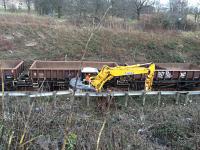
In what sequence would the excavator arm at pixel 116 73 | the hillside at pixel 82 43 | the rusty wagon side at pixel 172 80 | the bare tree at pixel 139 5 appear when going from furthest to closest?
the bare tree at pixel 139 5 < the hillside at pixel 82 43 < the rusty wagon side at pixel 172 80 < the excavator arm at pixel 116 73

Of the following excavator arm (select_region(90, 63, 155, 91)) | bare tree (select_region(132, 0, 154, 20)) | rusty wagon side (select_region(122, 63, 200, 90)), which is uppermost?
bare tree (select_region(132, 0, 154, 20))

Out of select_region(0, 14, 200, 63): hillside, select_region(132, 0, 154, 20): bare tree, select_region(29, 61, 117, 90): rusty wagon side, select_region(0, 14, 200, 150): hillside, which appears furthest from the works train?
select_region(132, 0, 154, 20): bare tree

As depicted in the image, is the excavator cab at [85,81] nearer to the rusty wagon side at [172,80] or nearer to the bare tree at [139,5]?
the rusty wagon side at [172,80]

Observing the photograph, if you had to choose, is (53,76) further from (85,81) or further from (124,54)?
(124,54)

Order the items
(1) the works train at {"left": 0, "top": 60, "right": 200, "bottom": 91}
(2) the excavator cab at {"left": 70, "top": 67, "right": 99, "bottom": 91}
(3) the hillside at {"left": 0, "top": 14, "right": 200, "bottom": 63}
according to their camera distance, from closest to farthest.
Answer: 1. (2) the excavator cab at {"left": 70, "top": 67, "right": 99, "bottom": 91}
2. (1) the works train at {"left": 0, "top": 60, "right": 200, "bottom": 91}
3. (3) the hillside at {"left": 0, "top": 14, "right": 200, "bottom": 63}

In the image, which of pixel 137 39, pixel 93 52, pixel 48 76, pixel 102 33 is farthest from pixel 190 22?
pixel 48 76

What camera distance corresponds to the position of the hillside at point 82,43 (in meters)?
21.6

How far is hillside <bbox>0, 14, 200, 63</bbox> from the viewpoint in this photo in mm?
21628

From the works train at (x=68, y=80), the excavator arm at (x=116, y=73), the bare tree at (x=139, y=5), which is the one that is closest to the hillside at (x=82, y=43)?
the works train at (x=68, y=80)

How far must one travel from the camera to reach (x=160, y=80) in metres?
15.5

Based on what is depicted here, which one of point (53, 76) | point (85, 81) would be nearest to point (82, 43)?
point (53, 76)

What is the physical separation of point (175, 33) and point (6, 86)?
19.9 m

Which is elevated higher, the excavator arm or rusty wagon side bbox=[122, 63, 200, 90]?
the excavator arm

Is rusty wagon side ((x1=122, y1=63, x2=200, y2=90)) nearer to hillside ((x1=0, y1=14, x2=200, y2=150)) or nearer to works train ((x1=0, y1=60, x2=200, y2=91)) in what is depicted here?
works train ((x1=0, y1=60, x2=200, y2=91))
